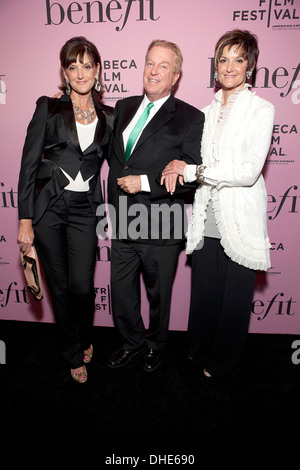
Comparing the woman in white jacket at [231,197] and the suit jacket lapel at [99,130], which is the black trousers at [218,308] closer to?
the woman in white jacket at [231,197]

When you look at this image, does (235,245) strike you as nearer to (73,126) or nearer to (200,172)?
(200,172)

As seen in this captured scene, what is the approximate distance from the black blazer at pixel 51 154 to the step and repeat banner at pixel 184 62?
515 mm

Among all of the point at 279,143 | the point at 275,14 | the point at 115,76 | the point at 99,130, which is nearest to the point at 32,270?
the point at 99,130

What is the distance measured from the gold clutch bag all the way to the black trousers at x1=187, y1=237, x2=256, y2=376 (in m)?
0.97

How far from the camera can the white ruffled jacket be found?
1.62 m

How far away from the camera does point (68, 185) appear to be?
1817mm

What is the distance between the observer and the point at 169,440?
5.45ft

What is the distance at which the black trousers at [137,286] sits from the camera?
195 cm

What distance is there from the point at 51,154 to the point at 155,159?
1.95 feet

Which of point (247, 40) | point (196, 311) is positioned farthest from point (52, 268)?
point (247, 40)

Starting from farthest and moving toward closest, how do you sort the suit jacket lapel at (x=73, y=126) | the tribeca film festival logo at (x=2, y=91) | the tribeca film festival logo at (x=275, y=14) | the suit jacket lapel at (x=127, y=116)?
the tribeca film festival logo at (x=2, y=91), the tribeca film festival logo at (x=275, y=14), the suit jacket lapel at (x=127, y=116), the suit jacket lapel at (x=73, y=126)

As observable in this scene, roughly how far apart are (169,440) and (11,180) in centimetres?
206

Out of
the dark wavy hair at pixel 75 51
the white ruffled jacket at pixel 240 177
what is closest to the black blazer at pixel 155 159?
the white ruffled jacket at pixel 240 177
